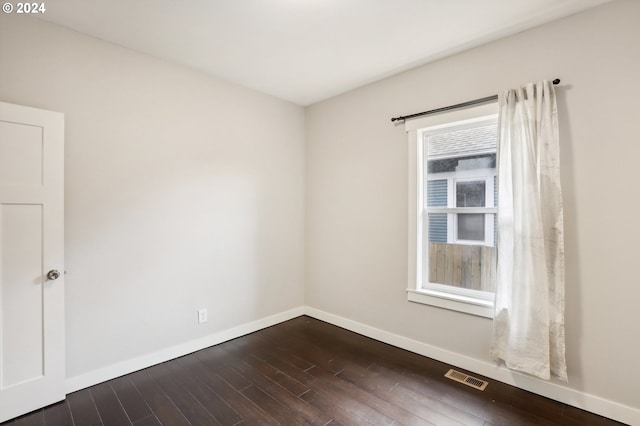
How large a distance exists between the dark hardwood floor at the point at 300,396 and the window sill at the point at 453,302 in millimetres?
521

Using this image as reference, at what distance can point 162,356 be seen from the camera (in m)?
2.78

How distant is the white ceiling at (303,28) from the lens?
2078mm

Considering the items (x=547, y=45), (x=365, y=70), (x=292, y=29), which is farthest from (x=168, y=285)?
(x=547, y=45)

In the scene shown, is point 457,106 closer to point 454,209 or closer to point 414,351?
point 454,209

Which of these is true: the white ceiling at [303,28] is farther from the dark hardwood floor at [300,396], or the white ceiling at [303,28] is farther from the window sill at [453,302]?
the dark hardwood floor at [300,396]

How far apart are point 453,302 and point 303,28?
2.60 metres

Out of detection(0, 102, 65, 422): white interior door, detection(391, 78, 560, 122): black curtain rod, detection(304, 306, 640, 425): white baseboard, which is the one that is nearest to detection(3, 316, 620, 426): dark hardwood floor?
detection(304, 306, 640, 425): white baseboard

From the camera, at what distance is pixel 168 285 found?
9.34 ft

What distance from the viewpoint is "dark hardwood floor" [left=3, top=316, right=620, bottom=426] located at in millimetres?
2023

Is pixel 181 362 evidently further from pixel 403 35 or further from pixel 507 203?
pixel 403 35

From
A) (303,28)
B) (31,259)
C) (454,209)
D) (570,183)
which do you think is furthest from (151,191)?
(570,183)

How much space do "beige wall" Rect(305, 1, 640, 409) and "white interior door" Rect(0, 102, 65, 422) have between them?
104 inches

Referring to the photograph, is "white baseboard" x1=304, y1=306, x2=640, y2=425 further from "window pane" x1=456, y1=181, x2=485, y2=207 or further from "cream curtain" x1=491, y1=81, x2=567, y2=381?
"window pane" x1=456, y1=181, x2=485, y2=207

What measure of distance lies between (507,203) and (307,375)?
6.99 ft
